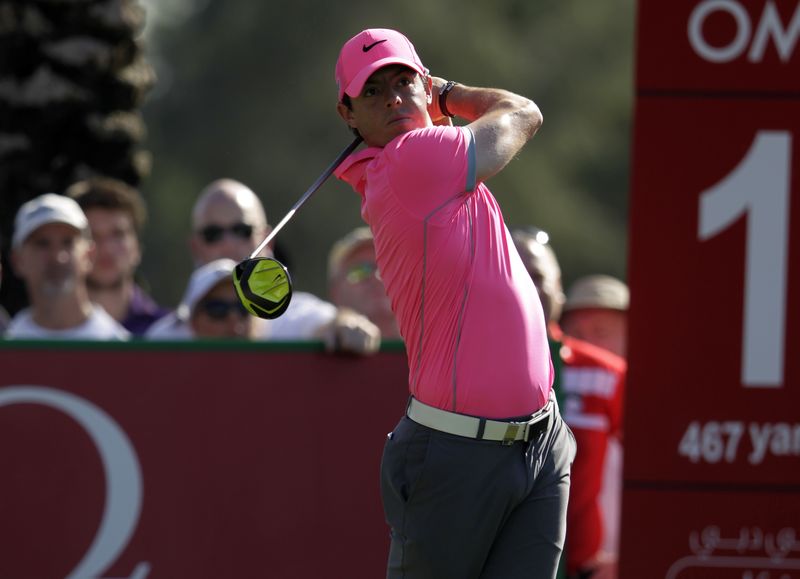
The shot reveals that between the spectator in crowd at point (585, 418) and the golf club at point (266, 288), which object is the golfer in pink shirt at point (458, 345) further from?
the spectator in crowd at point (585, 418)

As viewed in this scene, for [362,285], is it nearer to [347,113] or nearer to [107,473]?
[107,473]

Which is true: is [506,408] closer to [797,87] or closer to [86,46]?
[797,87]

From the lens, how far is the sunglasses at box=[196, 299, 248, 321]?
289 inches

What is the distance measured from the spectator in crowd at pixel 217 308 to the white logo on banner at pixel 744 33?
90.8 inches

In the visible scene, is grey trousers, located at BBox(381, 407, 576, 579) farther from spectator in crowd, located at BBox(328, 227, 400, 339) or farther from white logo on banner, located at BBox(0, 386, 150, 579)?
spectator in crowd, located at BBox(328, 227, 400, 339)

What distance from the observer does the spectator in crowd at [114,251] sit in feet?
26.7

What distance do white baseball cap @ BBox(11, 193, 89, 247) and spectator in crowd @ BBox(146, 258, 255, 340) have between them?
0.62 metres

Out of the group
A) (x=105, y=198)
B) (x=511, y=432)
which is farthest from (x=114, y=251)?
(x=511, y=432)

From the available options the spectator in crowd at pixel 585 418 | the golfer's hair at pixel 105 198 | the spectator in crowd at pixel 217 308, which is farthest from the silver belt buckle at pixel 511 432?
the golfer's hair at pixel 105 198

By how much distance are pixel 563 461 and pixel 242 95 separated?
19.7 metres

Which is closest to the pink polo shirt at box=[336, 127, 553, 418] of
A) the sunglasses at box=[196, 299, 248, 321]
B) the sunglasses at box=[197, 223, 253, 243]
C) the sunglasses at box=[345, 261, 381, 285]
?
the sunglasses at box=[196, 299, 248, 321]

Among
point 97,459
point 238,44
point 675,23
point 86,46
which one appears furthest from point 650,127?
point 238,44

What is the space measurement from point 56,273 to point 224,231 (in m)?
0.81

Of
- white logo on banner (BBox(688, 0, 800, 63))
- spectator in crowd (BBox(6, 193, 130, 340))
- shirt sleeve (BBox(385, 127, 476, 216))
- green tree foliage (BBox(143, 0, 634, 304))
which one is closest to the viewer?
shirt sleeve (BBox(385, 127, 476, 216))
